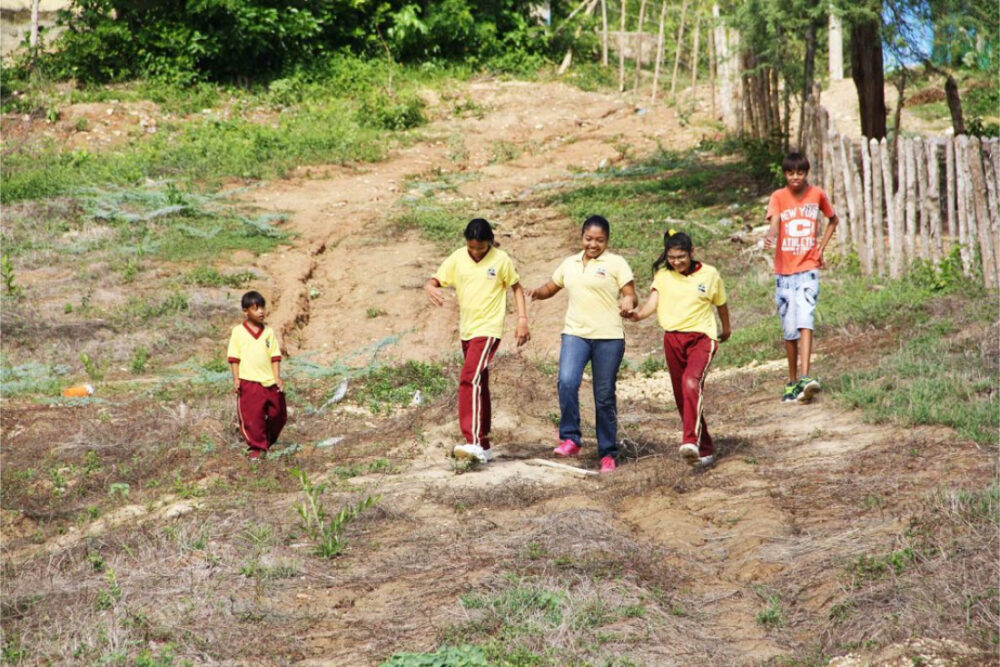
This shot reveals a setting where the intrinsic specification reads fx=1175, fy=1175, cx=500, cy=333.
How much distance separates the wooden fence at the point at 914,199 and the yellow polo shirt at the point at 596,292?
15.6 ft

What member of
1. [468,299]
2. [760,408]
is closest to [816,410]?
[760,408]

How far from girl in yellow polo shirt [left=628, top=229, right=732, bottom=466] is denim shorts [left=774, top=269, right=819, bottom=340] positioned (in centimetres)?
139

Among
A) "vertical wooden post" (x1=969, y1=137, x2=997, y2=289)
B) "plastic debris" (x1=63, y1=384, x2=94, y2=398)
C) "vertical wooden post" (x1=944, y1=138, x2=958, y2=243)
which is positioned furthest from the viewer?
"vertical wooden post" (x1=944, y1=138, x2=958, y2=243)

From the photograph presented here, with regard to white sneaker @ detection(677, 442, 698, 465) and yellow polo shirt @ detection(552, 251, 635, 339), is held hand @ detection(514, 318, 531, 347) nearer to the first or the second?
yellow polo shirt @ detection(552, 251, 635, 339)

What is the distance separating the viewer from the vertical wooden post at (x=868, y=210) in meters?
11.8

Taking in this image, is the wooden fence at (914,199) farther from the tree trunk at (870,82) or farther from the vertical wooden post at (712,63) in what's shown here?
the vertical wooden post at (712,63)

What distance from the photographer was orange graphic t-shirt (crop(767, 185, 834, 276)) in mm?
8500

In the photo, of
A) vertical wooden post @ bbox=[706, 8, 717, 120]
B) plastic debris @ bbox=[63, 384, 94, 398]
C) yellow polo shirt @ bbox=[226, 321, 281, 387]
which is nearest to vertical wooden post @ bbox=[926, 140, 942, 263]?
yellow polo shirt @ bbox=[226, 321, 281, 387]

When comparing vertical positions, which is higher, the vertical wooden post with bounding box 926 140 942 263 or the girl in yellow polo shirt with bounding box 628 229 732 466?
the vertical wooden post with bounding box 926 140 942 263

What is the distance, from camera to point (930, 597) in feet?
15.6

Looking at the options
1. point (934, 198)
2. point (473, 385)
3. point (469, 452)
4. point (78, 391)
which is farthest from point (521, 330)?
point (934, 198)

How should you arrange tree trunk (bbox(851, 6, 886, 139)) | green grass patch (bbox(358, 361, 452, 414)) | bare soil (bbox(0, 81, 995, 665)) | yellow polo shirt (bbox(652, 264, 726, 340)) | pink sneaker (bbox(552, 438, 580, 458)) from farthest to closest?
tree trunk (bbox(851, 6, 886, 139)), green grass patch (bbox(358, 361, 452, 414)), pink sneaker (bbox(552, 438, 580, 458)), yellow polo shirt (bbox(652, 264, 726, 340)), bare soil (bbox(0, 81, 995, 665))

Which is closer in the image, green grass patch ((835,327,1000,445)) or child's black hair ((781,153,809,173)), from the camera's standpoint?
green grass patch ((835,327,1000,445))

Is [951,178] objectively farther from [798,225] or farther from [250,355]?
[250,355]
